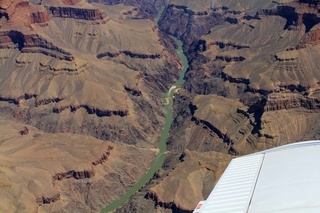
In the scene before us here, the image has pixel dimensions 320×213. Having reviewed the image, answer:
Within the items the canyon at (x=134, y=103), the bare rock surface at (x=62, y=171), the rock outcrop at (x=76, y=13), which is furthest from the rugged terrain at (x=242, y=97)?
the rock outcrop at (x=76, y=13)

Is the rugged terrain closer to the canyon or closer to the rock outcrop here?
the canyon

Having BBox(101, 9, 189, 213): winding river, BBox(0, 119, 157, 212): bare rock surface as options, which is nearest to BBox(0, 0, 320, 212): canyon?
BBox(0, 119, 157, 212): bare rock surface

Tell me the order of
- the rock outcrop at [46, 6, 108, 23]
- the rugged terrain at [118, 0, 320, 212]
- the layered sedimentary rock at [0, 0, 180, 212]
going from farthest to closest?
the rock outcrop at [46, 6, 108, 23], the layered sedimentary rock at [0, 0, 180, 212], the rugged terrain at [118, 0, 320, 212]

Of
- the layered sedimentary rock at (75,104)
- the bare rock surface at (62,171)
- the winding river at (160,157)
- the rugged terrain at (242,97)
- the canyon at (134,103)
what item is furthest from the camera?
the winding river at (160,157)

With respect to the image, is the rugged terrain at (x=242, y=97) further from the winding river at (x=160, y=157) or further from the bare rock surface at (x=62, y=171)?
the bare rock surface at (x=62, y=171)

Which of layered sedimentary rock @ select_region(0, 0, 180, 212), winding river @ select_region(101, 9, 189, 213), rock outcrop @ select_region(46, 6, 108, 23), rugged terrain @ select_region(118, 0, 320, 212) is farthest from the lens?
rock outcrop @ select_region(46, 6, 108, 23)

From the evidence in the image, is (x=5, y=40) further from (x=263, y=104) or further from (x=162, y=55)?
(x=263, y=104)

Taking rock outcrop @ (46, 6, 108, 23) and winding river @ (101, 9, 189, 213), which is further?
rock outcrop @ (46, 6, 108, 23)

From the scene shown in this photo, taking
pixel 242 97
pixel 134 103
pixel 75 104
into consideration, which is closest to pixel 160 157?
pixel 134 103

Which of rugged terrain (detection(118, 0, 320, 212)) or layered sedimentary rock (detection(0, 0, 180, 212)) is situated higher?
rugged terrain (detection(118, 0, 320, 212))
